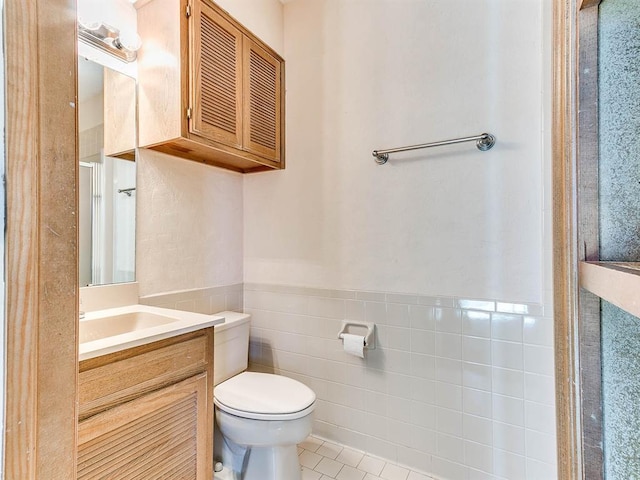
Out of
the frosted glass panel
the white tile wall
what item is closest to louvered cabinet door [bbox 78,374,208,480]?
the white tile wall

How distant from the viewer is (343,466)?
1650 millimetres

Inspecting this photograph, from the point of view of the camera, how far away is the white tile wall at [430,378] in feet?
4.54

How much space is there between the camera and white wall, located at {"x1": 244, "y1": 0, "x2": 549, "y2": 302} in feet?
4.64

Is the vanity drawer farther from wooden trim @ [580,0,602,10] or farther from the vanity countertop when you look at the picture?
wooden trim @ [580,0,602,10]

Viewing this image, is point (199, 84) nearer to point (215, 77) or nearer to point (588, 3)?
point (215, 77)

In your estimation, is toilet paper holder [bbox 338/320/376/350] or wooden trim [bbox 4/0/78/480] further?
toilet paper holder [bbox 338/320/376/350]

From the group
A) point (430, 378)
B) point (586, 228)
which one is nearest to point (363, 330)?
point (430, 378)

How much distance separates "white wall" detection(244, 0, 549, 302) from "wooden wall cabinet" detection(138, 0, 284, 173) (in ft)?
0.98

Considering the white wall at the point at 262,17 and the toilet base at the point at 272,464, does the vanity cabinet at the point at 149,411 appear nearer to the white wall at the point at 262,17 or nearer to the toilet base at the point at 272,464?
the toilet base at the point at 272,464

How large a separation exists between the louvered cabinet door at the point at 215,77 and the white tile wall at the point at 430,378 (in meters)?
0.98

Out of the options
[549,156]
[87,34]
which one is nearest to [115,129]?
[87,34]

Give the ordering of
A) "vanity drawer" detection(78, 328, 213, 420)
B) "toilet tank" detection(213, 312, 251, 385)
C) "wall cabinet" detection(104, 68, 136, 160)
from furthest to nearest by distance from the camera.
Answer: "toilet tank" detection(213, 312, 251, 385), "wall cabinet" detection(104, 68, 136, 160), "vanity drawer" detection(78, 328, 213, 420)

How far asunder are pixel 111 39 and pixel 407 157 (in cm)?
148

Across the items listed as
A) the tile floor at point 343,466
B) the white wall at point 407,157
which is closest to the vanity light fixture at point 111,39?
the white wall at point 407,157
